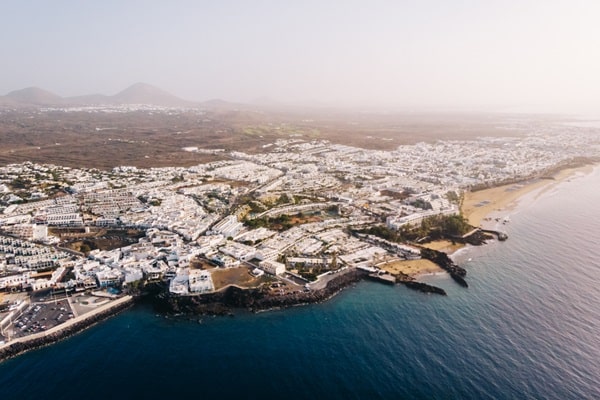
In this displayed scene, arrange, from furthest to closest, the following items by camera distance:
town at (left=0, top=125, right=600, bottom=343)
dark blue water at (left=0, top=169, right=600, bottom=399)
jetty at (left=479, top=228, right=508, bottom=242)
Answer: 1. jetty at (left=479, top=228, right=508, bottom=242)
2. town at (left=0, top=125, right=600, bottom=343)
3. dark blue water at (left=0, top=169, right=600, bottom=399)

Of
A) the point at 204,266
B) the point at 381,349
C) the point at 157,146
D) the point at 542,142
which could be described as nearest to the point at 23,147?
the point at 157,146

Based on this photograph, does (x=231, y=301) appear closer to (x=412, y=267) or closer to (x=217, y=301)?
(x=217, y=301)

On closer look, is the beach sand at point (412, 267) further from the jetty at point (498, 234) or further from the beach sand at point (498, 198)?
the beach sand at point (498, 198)

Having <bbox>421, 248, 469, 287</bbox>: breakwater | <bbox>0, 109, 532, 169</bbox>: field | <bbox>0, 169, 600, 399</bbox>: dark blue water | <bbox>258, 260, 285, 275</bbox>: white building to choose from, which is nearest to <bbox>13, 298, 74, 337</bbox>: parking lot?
<bbox>0, 169, 600, 399</bbox>: dark blue water

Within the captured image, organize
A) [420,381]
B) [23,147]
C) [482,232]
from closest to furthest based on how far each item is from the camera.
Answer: [420,381] < [482,232] < [23,147]

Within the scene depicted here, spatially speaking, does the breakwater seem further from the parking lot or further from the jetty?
the parking lot

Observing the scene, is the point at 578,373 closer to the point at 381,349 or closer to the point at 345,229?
the point at 381,349
